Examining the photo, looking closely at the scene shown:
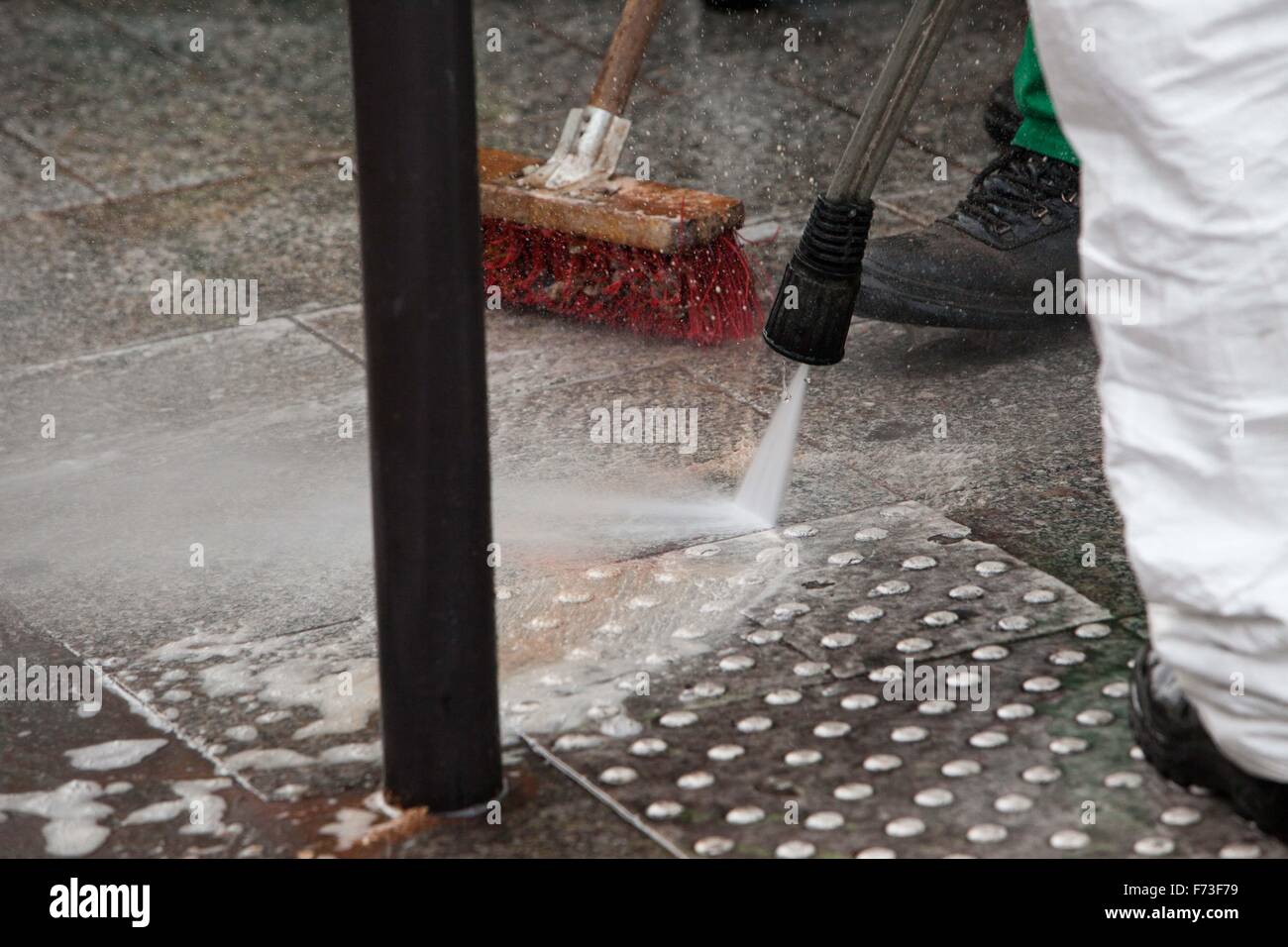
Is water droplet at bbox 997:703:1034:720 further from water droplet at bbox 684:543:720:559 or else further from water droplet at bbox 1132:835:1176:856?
water droplet at bbox 684:543:720:559

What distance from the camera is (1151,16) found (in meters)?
1.53

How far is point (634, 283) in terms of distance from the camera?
10.4 feet

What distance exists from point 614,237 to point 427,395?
1557 mm

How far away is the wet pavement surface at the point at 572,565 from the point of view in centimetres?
183

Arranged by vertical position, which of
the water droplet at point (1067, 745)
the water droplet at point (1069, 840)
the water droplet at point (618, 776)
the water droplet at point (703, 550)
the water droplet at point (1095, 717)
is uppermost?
the water droplet at point (703, 550)

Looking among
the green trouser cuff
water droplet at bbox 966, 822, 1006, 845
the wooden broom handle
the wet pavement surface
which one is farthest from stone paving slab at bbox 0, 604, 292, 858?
the green trouser cuff

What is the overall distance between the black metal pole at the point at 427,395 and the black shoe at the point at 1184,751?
25.3 inches

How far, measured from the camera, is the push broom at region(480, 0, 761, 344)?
3.12m

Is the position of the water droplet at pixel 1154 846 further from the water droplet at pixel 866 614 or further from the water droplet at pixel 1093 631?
the water droplet at pixel 866 614

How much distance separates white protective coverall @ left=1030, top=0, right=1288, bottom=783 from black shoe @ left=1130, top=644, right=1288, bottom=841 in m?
0.07

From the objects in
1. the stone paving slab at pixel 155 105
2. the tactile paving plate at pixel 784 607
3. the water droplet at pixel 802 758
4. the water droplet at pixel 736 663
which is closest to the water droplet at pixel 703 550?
the tactile paving plate at pixel 784 607

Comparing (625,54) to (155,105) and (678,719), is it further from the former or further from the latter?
(678,719)

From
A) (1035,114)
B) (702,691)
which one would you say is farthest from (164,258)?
(702,691)
